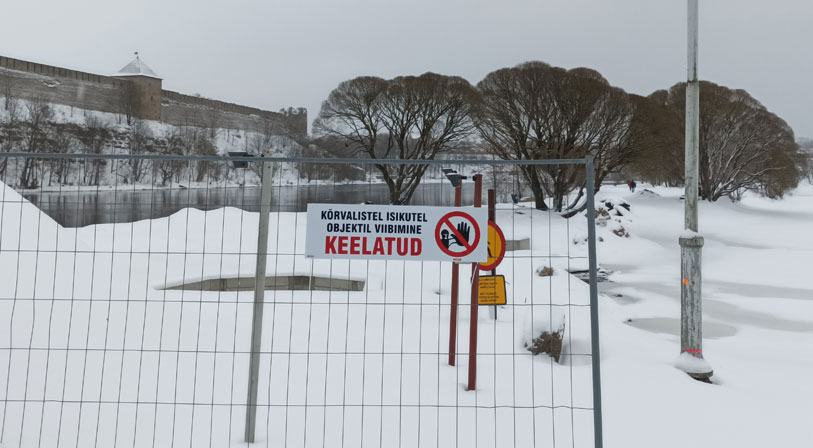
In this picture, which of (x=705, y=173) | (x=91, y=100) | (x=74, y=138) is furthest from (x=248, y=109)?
(x=705, y=173)

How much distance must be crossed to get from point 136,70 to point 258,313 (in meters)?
100

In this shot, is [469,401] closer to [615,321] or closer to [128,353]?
[128,353]

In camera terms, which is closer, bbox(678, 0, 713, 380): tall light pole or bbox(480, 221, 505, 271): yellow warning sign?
bbox(480, 221, 505, 271): yellow warning sign

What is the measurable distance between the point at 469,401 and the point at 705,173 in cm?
4308

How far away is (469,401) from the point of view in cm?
498

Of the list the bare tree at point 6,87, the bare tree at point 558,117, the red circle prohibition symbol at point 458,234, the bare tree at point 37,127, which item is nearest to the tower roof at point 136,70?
the bare tree at point 37,127

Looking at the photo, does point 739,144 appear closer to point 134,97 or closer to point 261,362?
point 261,362

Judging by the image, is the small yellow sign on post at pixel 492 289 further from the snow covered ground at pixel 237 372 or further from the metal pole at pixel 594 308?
the metal pole at pixel 594 308

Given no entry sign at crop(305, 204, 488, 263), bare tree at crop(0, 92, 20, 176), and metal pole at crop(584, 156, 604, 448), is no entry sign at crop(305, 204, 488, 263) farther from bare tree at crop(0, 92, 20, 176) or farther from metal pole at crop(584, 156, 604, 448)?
bare tree at crop(0, 92, 20, 176)

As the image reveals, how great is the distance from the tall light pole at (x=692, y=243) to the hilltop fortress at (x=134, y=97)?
296 feet

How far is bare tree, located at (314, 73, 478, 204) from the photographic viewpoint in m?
33.4

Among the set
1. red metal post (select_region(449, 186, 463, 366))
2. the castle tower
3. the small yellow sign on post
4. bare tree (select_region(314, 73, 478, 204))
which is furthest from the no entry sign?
the castle tower

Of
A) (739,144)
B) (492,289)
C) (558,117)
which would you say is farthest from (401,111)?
(492,289)

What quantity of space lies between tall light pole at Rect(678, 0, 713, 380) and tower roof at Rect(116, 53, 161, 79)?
97645 mm
